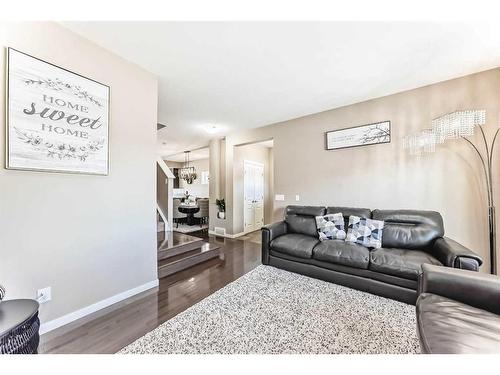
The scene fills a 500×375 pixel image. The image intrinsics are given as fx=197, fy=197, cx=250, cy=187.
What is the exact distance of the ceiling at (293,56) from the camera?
1689 millimetres

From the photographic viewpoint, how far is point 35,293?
5.05ft

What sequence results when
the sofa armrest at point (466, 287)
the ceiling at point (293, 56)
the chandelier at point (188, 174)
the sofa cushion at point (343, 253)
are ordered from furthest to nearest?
the chandelier at point (188, 174) → the sofa cushion at point (343, 253) → the ceiling at point (293, 56) → the sofa armrest at point (466, 287)

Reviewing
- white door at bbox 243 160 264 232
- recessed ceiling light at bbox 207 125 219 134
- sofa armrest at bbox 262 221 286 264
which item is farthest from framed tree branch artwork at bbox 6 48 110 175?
white door at bbox 243 160 264 232

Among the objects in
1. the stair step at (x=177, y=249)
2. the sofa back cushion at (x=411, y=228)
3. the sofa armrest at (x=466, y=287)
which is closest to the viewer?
the sofa armrest at (x=466, y=287)

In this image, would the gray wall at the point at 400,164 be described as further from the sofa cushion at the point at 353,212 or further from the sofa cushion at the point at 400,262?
the sofa cushion at the point at 400,262

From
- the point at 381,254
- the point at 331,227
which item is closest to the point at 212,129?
the point at 331,227

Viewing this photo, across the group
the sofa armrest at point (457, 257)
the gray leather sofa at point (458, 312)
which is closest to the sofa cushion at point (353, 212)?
the sofa armrest at point (457, 257)

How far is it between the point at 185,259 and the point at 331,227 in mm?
2229

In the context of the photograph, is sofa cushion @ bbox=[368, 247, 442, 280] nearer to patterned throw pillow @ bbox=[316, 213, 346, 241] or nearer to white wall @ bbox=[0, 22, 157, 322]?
patterned throw pillow @ bbox=[316, 213, 346, 241]

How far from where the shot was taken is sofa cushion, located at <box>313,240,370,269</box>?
87.0 inches

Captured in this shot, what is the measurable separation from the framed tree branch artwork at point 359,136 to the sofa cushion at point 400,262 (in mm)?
1662

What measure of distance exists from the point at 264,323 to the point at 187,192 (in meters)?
8.31

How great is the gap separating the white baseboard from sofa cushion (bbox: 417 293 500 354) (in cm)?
250
